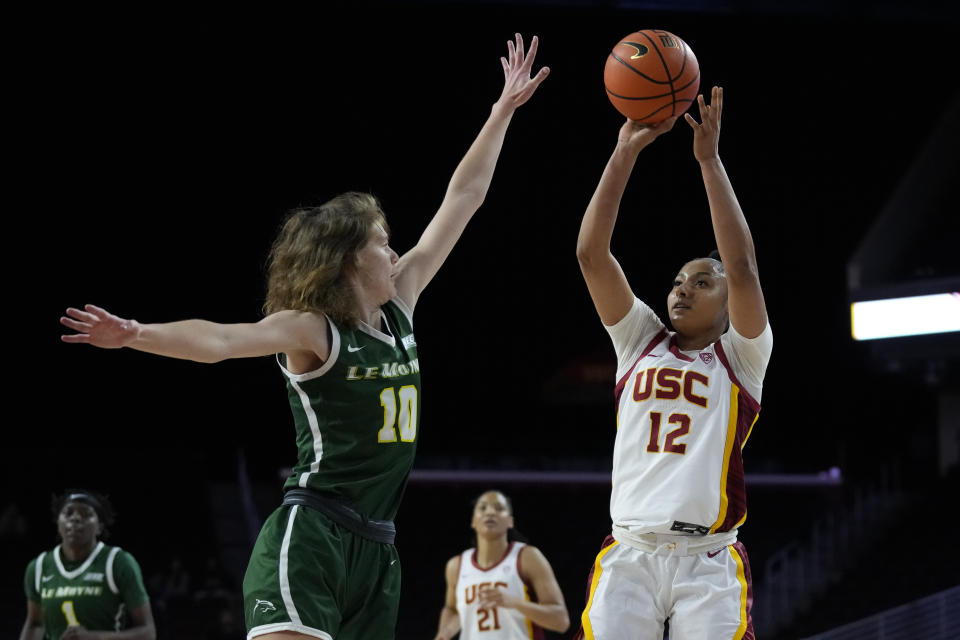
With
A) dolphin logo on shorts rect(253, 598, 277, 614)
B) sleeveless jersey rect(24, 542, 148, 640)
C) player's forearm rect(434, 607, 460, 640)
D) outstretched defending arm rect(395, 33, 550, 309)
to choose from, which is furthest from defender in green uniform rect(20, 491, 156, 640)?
dolphin logo on shorts rect(253, 598, 277, 614)

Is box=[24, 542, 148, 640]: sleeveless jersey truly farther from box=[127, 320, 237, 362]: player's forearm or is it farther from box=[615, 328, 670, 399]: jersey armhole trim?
box=[127, 320, 237, 362]: player's forearm

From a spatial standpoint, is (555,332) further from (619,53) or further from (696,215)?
(619,53)

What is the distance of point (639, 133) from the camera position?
4125 mm

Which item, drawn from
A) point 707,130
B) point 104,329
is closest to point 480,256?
point 707,130

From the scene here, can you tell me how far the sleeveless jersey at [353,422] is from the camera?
304 cm

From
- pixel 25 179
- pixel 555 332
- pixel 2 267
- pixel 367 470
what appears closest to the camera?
pixel 367 470

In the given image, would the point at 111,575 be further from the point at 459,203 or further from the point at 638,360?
the point at 459,203

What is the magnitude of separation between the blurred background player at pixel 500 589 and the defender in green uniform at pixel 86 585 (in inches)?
72.9

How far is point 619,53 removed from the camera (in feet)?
14.6

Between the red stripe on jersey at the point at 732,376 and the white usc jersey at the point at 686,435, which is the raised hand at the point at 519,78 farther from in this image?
the red stripe on jersey at the point at 732,376

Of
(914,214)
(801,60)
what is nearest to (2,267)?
(801,60)

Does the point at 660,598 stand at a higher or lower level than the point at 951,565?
lower

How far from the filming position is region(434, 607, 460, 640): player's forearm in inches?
277

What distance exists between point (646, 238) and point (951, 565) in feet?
22.2
